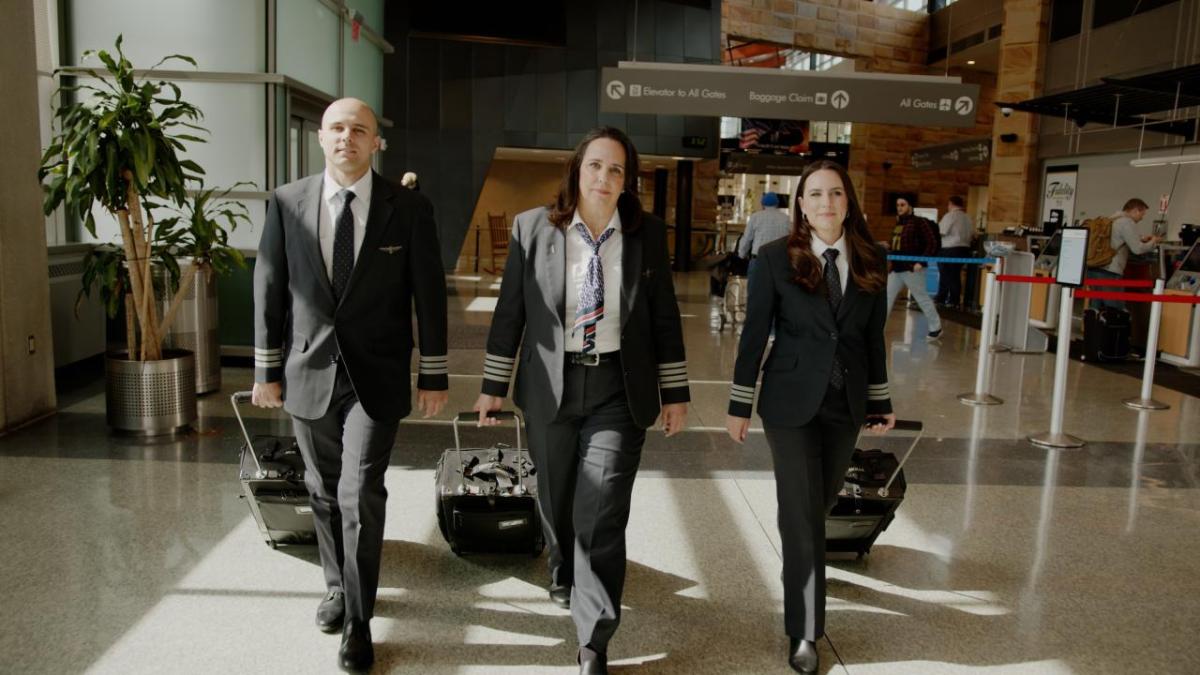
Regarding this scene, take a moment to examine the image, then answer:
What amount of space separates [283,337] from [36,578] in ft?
4.75

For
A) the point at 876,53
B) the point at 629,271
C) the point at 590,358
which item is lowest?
the point at 590,358

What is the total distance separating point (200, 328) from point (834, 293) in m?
5.21

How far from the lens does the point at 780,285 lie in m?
2.93

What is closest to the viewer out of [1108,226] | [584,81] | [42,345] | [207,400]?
[42,345]

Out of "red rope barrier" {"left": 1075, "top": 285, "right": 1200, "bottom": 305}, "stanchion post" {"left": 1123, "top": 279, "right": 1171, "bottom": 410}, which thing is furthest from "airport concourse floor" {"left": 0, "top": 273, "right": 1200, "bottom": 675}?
"stanchion post" {"left": 1123, "top": 279, "right": 1171, "bottom": 410}

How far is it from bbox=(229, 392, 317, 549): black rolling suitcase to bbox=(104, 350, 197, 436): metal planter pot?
2.19 metres

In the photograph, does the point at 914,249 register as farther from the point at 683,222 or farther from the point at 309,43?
the point at 683,222

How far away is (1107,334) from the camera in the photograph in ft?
31.8

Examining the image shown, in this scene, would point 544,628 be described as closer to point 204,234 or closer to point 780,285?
point 780,285

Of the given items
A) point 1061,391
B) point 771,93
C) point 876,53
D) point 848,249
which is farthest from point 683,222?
point 848,249

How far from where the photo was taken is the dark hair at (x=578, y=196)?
2.87 m

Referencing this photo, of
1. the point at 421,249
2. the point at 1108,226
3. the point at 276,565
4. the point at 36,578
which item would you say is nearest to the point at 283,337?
the point at 421,249

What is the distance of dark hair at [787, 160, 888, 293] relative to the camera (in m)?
2.90

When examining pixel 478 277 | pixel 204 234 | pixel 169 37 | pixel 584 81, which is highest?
pixel 584 81
